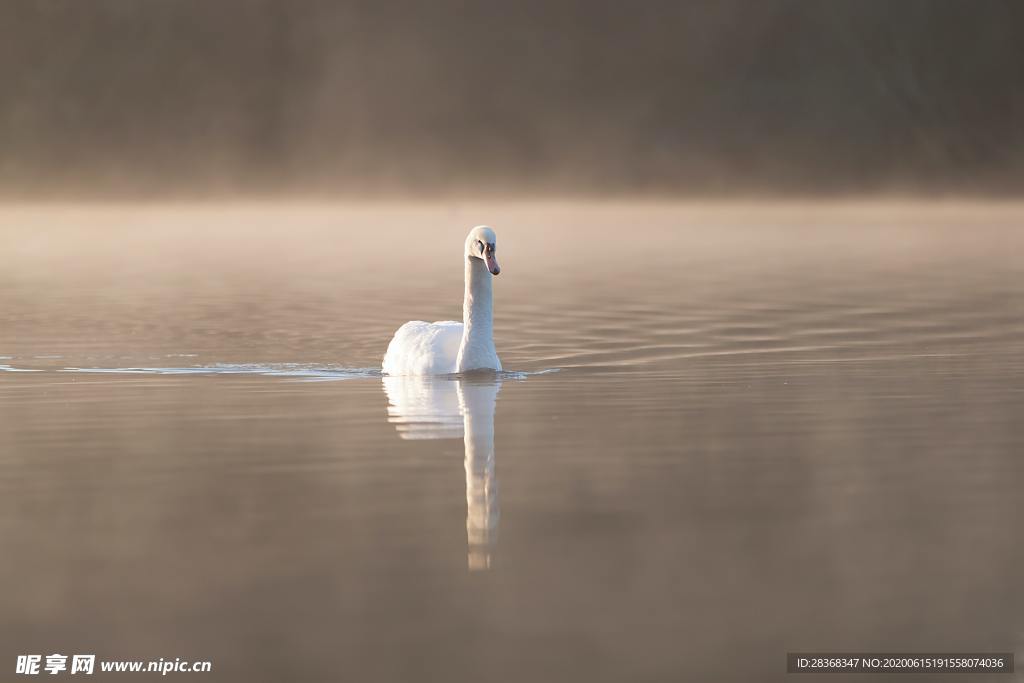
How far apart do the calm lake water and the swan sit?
343 mm

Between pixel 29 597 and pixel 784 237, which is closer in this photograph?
pixel 29 597

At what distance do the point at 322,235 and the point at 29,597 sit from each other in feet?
247

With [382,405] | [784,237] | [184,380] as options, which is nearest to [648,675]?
[382,405]

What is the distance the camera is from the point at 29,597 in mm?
7934

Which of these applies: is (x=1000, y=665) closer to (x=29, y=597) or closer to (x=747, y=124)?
(x=29, y=597)

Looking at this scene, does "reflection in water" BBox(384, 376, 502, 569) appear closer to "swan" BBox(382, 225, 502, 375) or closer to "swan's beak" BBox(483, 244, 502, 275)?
"swan" BBox(382, 225, 502, 375)

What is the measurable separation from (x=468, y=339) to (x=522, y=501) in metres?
6.57

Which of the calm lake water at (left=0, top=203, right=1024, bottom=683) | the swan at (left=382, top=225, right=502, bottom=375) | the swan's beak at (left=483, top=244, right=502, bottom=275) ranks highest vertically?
the swan's beak at (left=483, top=244, right=502, bottom=275)

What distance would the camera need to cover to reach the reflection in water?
29.8 ft

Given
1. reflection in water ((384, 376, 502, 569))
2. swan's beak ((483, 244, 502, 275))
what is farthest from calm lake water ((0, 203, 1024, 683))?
swan's beak ((483, 244, 502, 275))

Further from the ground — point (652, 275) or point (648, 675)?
point (652, 275)

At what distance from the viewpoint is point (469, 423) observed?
13172 millimetres

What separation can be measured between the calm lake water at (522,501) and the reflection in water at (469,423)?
0.12ft

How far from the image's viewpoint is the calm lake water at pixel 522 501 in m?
7.25
